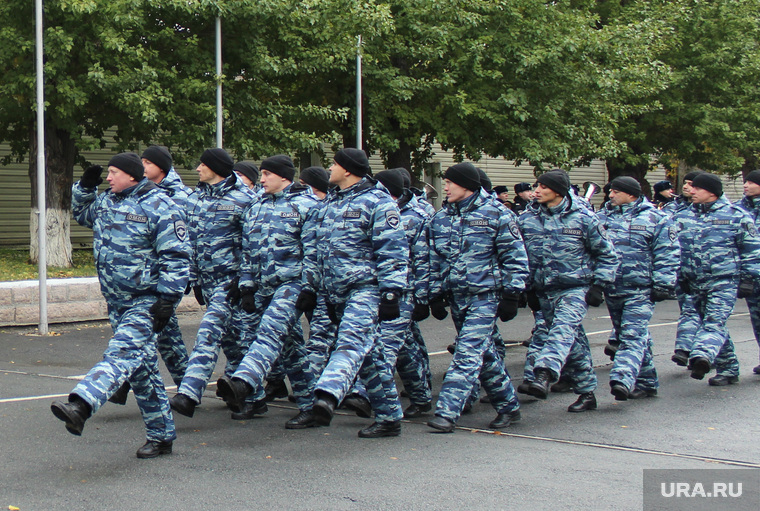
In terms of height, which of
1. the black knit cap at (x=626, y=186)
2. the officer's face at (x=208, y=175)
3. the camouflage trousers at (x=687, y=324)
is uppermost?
the officer's face at (x=208, y=175)

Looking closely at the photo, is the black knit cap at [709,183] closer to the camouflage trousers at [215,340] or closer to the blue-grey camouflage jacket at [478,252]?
the blue-grey camouflage jacket at [478,252]

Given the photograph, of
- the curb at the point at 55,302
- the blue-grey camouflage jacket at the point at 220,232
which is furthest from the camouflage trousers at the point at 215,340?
the curb at the point at 55,302

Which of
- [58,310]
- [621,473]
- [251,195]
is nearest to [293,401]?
[251,195]

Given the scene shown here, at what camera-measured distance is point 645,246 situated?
8.50 metres

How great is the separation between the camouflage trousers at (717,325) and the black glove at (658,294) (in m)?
0.65

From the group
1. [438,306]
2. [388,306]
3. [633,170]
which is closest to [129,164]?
[388,306]

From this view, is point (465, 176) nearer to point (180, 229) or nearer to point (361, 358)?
point (361, 358)

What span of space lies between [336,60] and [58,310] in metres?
7.29

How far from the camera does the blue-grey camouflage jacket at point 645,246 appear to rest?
27.5ft

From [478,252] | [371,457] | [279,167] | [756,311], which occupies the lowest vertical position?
[371,457]

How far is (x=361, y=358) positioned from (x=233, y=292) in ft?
4.71

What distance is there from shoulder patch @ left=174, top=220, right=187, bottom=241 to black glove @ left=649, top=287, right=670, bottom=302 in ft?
14.1

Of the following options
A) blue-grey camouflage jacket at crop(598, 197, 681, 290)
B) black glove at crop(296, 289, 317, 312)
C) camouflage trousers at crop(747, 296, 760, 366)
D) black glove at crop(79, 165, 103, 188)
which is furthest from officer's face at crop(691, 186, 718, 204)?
black glove at crop(79, 165, 103, 188)

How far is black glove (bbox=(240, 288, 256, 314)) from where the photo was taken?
23.5 feet
